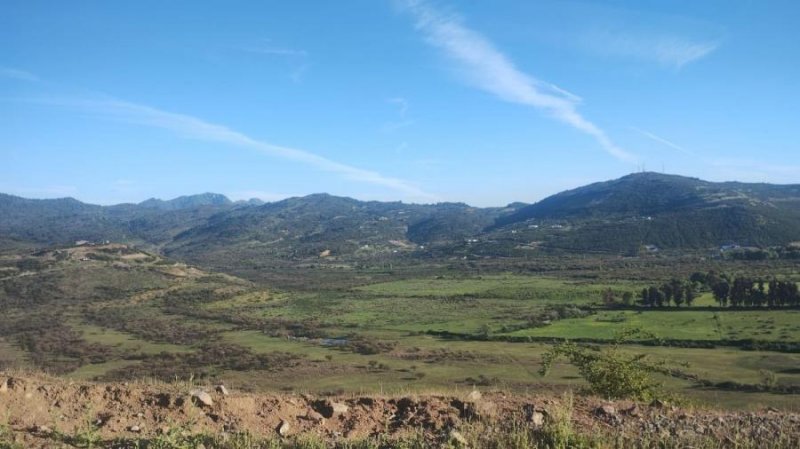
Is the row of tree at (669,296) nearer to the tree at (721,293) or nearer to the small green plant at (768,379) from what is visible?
the tree at (721,293)

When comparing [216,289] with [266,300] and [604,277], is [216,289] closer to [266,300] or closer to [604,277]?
[266,300]

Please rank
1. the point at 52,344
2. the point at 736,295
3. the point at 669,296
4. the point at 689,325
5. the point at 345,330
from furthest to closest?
the point at 669,296, the point at 736,295, the point at 345,330, the point at 689,325, the point at 52,344

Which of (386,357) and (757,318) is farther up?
(757,318)

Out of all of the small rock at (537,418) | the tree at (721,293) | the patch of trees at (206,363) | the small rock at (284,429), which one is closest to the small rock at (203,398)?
the small rock at (284,429)

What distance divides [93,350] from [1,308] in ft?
147

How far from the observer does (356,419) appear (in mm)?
11078

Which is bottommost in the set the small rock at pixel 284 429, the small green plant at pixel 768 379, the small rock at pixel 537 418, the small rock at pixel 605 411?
the small green plant at pixel 768 379

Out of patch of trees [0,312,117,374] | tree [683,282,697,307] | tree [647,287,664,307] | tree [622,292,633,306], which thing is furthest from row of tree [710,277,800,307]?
patch of trees [0,312,117,374]

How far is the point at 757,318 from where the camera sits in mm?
77812

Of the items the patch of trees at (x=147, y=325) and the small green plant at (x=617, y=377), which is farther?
the patch of trees at (x=147, y=325)

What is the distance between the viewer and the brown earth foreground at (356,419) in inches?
360

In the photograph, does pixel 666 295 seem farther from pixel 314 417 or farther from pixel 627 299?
pixel 314 417

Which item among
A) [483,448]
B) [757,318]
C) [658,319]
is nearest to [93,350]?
[483,448]

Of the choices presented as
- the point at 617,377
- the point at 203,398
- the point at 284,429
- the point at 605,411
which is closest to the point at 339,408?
the point at 284,429
